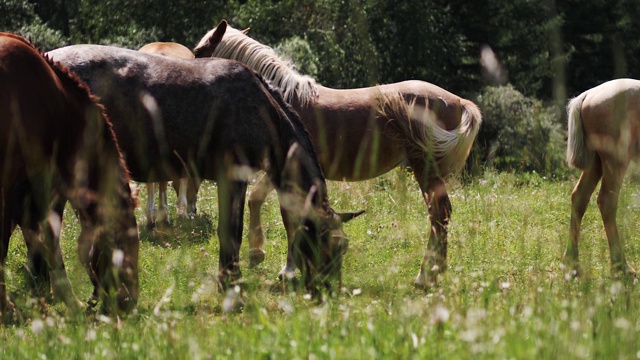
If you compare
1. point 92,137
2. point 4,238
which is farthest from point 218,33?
point 4,238

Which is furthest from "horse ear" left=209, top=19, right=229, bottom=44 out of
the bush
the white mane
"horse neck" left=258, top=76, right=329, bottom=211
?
the bush

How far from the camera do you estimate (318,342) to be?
3688 millimetres

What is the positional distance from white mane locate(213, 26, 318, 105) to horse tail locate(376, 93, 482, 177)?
68 centimetres

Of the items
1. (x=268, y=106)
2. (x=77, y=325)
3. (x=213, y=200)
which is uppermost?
(x=268, y=106)

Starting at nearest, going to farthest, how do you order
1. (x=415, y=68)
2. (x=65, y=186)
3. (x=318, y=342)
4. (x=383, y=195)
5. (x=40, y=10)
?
1. (x=318, y=342)
2. (x=65, y=186)
3. (x=383, y=195)
4. (x=415, y=68)
5. (x=40, y=10)

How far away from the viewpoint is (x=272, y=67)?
813 centimetres

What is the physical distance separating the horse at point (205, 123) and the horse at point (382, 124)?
1194 mm

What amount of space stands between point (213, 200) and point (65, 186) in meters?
5.44

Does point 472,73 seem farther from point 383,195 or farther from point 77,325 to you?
point 77,325

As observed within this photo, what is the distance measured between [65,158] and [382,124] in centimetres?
316

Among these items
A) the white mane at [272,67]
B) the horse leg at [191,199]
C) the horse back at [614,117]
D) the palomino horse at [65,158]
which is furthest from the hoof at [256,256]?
the horse back at [614,117]

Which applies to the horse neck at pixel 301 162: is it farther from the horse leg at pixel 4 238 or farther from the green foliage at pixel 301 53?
the green foliage at pixel 301 53

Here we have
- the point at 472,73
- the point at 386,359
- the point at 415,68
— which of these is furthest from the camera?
the point at 472,73

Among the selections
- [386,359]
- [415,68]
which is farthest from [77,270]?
[415,68]
